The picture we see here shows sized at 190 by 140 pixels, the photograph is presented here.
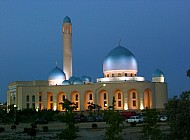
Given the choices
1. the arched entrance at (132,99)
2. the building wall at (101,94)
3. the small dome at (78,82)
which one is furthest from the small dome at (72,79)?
the arched entrance at (132,99)

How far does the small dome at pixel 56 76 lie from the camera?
72625 millimetres

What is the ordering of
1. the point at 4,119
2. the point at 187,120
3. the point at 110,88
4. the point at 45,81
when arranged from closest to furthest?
the point at 187,120
the point at 4,119
the point at 110,88
the point at 45,81

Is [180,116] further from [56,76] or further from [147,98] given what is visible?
[56,76]

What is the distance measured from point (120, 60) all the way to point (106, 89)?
5.51 m

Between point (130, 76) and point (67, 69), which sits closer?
point (130, 76)

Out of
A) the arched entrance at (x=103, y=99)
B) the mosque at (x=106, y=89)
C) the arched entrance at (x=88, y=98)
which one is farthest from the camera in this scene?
the arched entrance at (x=88, y=98)

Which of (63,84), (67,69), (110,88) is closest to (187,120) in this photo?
(110,88)

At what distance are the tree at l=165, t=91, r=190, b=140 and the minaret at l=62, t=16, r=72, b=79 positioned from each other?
58898 millimetres

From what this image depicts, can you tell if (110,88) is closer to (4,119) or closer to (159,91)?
(159,91)

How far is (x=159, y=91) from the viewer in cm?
6731

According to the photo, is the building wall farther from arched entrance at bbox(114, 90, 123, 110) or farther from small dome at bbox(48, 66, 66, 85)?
small dome at bbox(48, 66, 66, 85)

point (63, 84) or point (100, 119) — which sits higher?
point (63, 84)

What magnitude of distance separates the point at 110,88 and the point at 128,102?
387 centimetres

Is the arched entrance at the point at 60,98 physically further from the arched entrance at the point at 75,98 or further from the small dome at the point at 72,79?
the small dome at the point at 72,79
